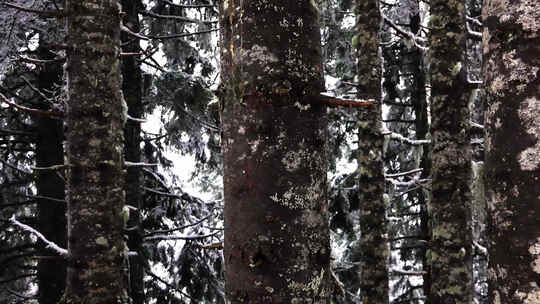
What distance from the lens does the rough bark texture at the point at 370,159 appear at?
625 centimetres

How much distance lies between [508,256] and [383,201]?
479 cm

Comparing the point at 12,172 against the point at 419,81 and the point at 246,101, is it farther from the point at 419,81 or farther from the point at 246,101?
the point at 246,101

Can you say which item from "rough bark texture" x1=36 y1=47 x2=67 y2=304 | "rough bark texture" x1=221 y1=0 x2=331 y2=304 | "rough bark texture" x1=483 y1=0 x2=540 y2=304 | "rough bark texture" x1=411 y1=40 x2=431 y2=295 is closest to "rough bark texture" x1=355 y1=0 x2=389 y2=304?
"rough bark texture" x1=411 y1=40 x2=431 y2=295

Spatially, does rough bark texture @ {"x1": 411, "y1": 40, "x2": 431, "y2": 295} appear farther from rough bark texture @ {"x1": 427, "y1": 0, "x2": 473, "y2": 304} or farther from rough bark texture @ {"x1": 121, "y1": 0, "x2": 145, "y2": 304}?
rough bark texture @ {"x1": 121, "y1": 0, "x2": 145, "y2": 304}

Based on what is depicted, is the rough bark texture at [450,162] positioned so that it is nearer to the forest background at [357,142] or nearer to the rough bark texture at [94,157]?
the forest background at [357,142]

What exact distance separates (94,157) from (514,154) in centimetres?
286

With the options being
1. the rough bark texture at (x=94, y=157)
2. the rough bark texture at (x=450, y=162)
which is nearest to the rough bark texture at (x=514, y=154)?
the rough bark texture at (x=94, y=157)

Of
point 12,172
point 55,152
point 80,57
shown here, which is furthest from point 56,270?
point 80,57

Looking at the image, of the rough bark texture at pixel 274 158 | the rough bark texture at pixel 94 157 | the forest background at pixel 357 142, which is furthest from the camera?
the rough bark texture at pixel 94 157

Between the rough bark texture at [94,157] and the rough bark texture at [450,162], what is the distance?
11.0 ft

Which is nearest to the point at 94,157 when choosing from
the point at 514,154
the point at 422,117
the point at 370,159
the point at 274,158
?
the point at 274,158

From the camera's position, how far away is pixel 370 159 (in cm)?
635

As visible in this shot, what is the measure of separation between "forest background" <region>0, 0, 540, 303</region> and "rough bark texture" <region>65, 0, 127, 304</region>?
0.13 ft

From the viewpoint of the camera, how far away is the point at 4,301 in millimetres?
9234
